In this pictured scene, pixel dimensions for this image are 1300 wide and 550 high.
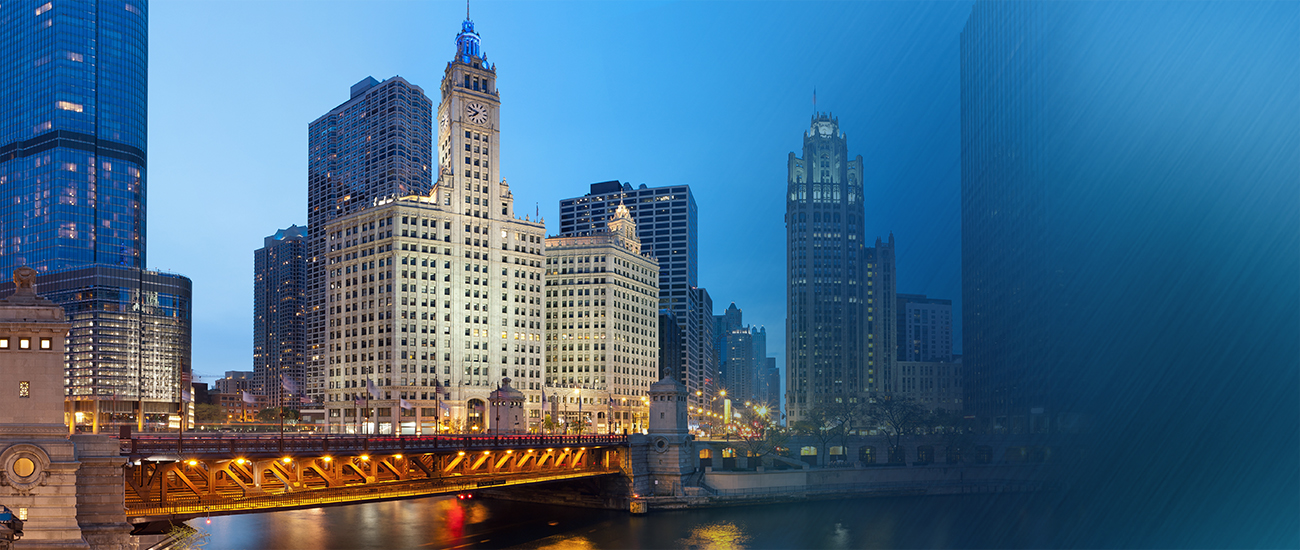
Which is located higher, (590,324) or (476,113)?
(476,113)

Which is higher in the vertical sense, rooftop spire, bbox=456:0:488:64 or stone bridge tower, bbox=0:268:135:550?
rooftop spire, bbox=456:0:488:64

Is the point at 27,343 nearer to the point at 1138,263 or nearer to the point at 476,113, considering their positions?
the point at 476,113

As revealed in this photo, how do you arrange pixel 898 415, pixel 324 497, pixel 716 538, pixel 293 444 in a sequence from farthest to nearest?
1. pixel 898 415
2. pixel 716 538
3. pixel 324 497
4. pixel 293 444

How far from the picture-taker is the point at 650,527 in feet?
319

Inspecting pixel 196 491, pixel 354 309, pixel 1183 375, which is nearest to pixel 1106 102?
pixel 1183 375

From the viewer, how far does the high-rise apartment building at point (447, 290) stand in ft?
526

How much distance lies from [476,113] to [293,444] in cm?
11159

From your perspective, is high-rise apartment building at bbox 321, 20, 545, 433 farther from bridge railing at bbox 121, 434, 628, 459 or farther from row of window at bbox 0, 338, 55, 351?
row of window at bbox 0, 338, 55, 351

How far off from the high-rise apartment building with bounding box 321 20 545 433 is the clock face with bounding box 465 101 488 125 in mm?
205

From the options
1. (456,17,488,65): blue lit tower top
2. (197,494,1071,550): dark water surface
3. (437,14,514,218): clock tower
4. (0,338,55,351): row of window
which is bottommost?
(197,494,1071,550): dark water surface

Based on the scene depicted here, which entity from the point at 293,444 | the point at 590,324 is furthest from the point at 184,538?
the point at 590,324

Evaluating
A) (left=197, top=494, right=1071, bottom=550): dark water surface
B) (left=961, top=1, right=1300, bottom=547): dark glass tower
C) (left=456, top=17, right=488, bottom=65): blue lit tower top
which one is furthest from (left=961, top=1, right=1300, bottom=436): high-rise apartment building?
(left=456, top=17, right=488, bottom=65): blue lit tower top

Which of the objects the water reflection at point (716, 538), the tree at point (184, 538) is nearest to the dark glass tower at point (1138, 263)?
the water reflection at point (716, 538)

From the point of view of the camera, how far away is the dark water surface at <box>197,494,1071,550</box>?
288 ft
